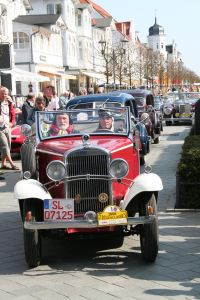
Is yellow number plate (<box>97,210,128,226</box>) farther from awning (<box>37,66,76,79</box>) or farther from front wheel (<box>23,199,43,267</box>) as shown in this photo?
awning (<box>37,66,76,79</box>)

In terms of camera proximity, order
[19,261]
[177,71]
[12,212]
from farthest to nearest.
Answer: [177,71]
[12,212]
[19,261]

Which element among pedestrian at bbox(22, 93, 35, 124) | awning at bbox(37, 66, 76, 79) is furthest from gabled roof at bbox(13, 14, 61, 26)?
pedestrian at bbox(22, 93, 35, 124)

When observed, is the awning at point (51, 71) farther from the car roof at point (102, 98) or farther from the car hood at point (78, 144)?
the car hood at point (78, 144)

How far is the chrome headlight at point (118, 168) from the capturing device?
6.28 meters

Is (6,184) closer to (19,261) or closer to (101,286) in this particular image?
(19,261)

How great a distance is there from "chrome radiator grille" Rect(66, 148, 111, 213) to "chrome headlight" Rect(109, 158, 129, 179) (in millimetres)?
74

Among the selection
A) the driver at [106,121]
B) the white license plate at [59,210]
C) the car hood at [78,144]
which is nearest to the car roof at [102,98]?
the driver at [106,121]

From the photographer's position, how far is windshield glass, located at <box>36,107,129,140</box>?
23.5ft

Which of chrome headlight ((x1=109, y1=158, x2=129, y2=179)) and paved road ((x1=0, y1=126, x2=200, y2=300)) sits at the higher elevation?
chrome headlight ((x1=109, y1=158, x2=129, y2=179))

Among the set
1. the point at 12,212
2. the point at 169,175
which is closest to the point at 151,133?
the point at 169,175

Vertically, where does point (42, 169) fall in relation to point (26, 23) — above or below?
below

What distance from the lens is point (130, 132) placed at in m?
7.14

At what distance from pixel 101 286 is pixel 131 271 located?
1.71 feet

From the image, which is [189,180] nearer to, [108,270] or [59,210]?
[108,270]
